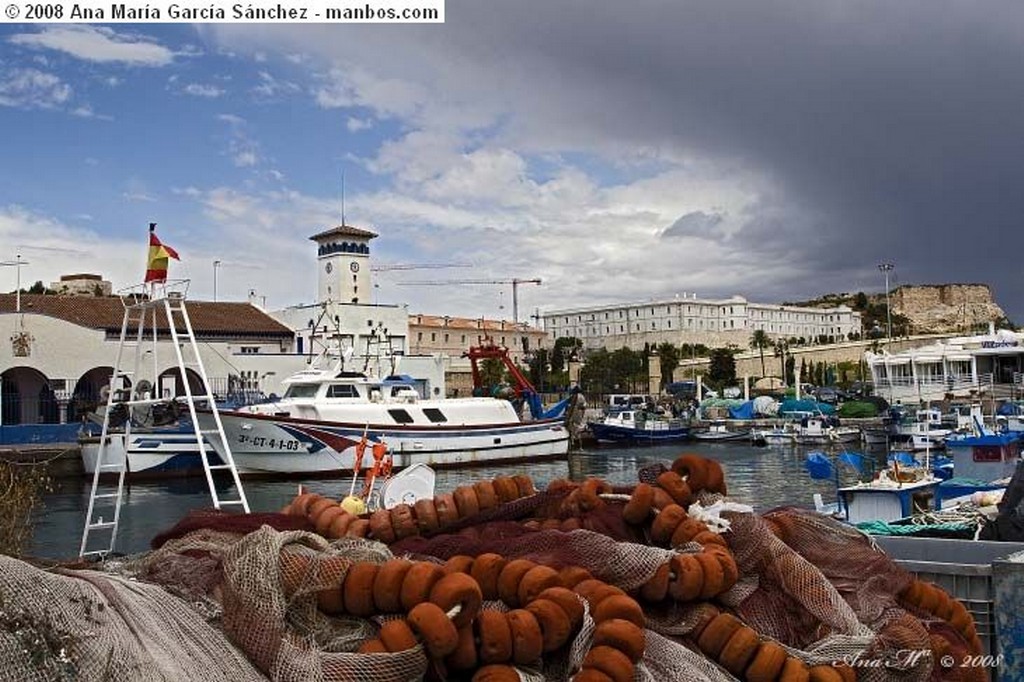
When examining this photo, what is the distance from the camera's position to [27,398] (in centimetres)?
4012

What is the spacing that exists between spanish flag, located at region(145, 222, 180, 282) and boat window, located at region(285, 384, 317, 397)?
22.8m

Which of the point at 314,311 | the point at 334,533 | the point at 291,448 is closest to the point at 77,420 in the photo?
the point at 291,448

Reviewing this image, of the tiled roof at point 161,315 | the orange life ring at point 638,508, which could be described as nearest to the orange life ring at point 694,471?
the orange life ring at point 638,508

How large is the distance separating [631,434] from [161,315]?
79.0 ft

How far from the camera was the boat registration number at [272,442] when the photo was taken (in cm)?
3055

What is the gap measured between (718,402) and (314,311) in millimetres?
30225

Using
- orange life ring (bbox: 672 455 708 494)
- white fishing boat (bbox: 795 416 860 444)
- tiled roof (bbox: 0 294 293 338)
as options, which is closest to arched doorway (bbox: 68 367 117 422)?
tiled roof (bbox: 0 294 293 338)

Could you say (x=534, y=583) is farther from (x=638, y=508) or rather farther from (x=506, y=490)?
(x=506, y=490)

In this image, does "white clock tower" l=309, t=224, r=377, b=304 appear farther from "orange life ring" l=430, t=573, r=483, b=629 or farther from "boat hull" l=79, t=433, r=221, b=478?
"orange life ring" l=430, t=573, r=483, b=629

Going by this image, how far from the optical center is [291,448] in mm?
30781

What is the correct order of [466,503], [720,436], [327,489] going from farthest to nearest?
[720,436], [327,489], [466,503]

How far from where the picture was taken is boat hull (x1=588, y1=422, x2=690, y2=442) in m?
51.0

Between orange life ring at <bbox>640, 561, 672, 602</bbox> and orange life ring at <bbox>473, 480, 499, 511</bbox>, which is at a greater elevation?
orange life ring at <bbox>473, 480, 499, 511</bbox>

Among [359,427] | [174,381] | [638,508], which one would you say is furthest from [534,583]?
[174,381]
